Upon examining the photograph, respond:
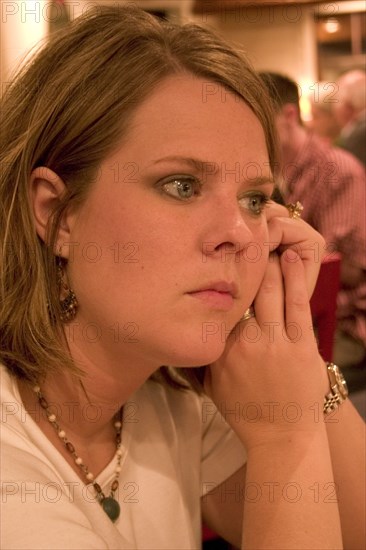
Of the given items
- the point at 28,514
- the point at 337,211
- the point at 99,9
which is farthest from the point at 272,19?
the point at 28,514

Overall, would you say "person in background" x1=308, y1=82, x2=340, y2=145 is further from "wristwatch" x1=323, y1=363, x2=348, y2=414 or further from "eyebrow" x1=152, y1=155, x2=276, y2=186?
"eyebrow" x1=152, y1=155, x2=276, y2=186

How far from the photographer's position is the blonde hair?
0.93m

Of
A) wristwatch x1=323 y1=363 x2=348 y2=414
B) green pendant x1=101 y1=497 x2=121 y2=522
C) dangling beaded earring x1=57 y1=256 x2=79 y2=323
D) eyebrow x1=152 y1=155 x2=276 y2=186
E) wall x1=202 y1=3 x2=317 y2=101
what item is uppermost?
wall x1=202 y1=3 x2=317 y2=101

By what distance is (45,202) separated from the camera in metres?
0.97

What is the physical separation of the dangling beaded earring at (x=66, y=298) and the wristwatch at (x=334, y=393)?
47 centimetres

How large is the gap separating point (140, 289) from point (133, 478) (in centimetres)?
37

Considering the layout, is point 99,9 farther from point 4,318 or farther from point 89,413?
point 89,413

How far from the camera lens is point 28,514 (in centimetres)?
78

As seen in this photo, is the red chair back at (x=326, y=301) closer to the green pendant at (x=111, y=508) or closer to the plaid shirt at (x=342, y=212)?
the plaid shirt at (x=342, y=212)

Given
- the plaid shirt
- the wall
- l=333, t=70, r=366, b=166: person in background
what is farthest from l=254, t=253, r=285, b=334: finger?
the wall

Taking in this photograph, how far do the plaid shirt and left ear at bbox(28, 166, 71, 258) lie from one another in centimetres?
177

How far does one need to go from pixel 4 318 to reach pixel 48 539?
14.2 inches

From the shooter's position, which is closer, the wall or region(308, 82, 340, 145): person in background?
region(308, 82, 340, 145): person in background

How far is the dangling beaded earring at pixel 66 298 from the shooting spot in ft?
3.29
